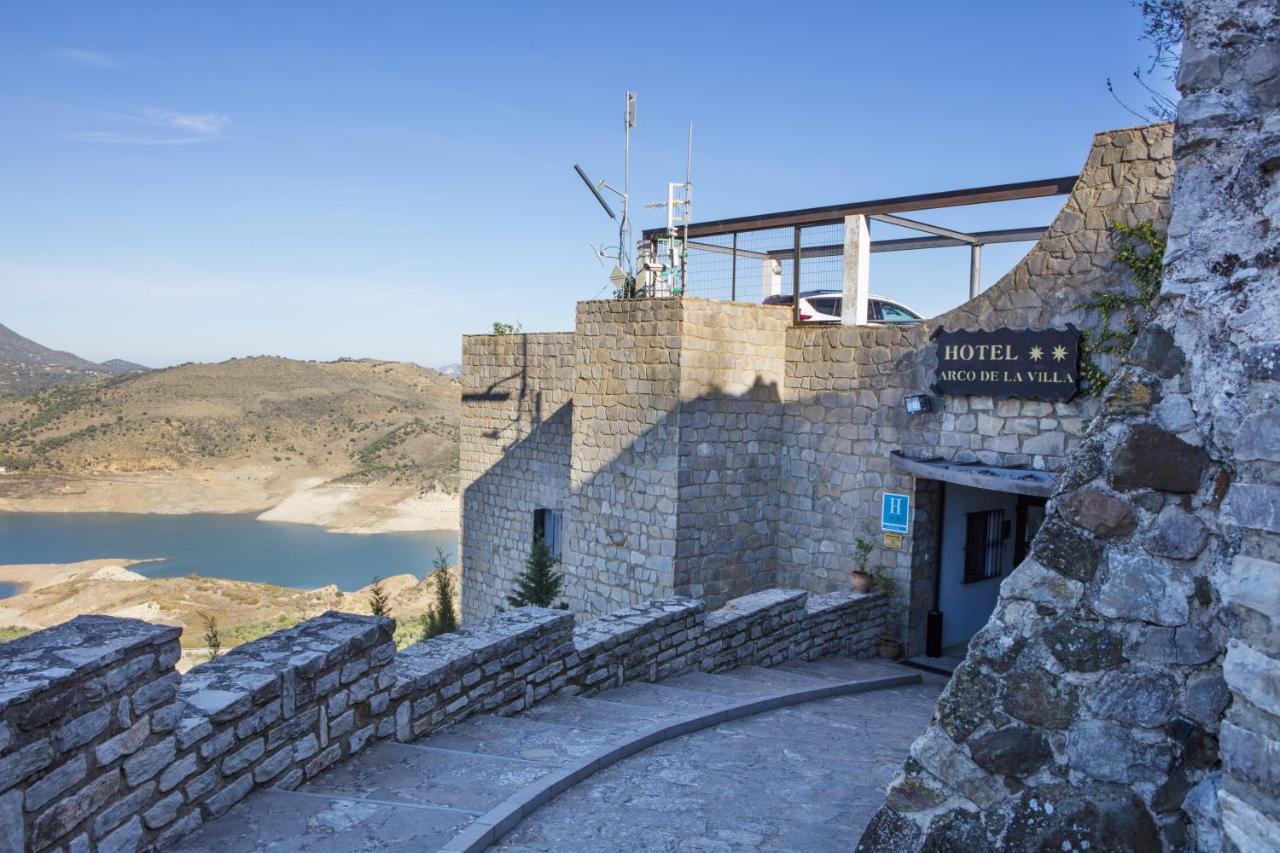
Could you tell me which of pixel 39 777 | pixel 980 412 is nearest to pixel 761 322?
pixel 980 412

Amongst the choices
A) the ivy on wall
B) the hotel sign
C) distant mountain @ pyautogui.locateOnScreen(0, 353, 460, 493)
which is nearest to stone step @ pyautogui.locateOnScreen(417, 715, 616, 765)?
the hotel sign

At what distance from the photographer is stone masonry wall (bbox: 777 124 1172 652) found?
344 inches

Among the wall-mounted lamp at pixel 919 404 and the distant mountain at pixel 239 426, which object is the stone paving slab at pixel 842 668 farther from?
the distant mountain at pixel 239 426

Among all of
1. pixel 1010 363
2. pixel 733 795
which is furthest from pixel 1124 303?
pixel 733 795

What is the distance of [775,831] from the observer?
425cm

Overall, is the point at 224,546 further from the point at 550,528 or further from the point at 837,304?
the point at 837,304

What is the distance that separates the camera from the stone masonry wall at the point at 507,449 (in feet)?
46.1

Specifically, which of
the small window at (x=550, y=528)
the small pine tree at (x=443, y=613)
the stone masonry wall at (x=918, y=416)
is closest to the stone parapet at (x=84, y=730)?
the stone masonry wall at (x=918, y=416)

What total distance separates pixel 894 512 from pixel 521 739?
20.5 ft

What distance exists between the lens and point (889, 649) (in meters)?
10.4

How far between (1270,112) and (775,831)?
10.9ft

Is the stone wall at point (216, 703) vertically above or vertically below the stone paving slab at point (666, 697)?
above

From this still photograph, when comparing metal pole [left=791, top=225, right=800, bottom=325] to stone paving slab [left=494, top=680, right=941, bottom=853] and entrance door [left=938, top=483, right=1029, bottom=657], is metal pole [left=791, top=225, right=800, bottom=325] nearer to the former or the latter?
entrance door [left=938, top=483, right=1029, bottom=657]

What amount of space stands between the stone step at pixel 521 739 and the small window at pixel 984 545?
23.9 feet
